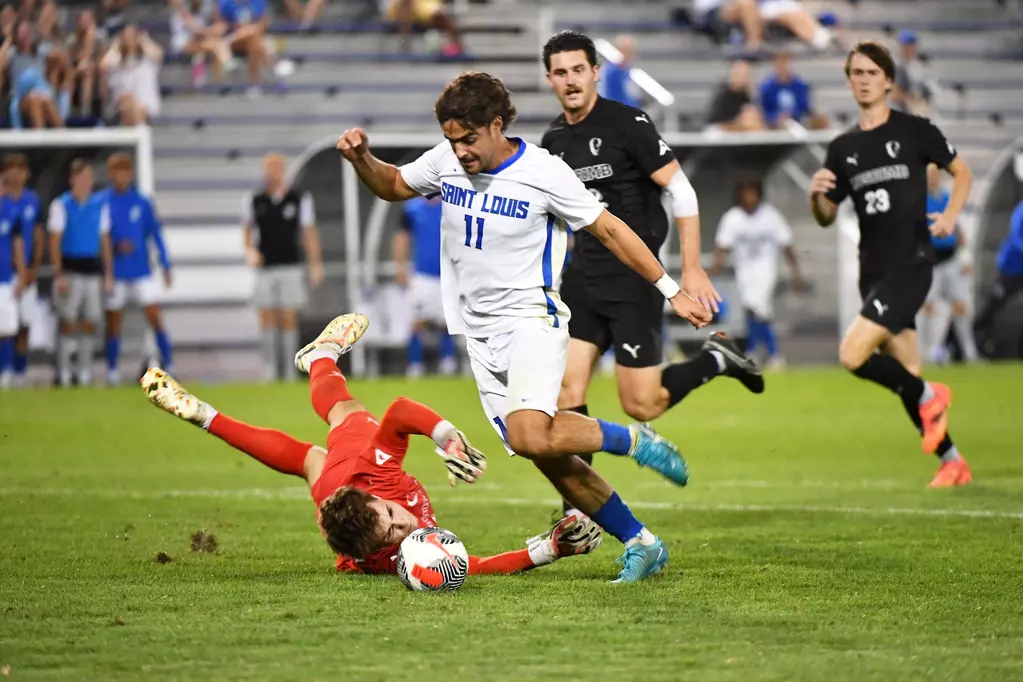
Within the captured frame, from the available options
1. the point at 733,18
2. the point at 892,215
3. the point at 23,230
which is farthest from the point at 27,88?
the point at 892,215

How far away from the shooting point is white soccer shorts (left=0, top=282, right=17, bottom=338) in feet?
59.5

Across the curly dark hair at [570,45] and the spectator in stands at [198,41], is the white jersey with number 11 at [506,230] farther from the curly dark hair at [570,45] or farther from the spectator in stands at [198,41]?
the spectator in stands at [198,41]

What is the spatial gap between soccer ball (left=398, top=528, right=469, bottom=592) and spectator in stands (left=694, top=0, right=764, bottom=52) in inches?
743

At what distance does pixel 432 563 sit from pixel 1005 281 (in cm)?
1583

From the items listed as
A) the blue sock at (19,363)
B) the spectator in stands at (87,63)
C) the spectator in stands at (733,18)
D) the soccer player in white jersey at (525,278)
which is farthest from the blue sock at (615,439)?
the spectator in stands at (733,18)

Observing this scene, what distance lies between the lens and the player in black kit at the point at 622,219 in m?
7.70

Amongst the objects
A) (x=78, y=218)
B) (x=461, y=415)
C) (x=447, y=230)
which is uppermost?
(x=447, y=230)

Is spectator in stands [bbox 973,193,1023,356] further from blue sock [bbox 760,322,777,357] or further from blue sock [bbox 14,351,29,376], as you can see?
blue sock [bbox 14,351,29,376]

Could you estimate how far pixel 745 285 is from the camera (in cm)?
2014

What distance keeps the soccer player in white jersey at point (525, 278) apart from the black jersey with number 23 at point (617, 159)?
1.31 meters

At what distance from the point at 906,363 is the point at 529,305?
4179 mm

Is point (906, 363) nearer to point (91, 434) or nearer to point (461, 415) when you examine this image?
point (461, 415)

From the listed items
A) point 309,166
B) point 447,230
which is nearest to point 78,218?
point 309,166

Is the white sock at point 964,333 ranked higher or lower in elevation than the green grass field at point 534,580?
lower
